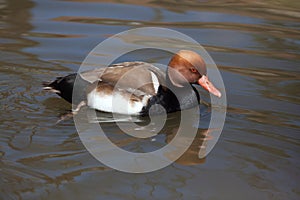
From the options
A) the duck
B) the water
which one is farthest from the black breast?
the water

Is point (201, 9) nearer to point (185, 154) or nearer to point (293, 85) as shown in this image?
point (293, 85)

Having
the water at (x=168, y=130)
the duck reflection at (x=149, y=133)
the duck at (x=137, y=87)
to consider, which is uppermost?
Result: the duck at (x=137, y=87)

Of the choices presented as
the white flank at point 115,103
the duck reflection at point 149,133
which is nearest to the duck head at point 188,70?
the duck reflection at point 149,133

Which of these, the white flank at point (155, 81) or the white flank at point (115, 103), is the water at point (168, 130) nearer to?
the white flank at point (115, 103)

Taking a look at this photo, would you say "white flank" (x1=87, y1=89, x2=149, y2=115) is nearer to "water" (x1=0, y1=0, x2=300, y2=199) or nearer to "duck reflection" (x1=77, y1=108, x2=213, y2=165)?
"duck reflection" (x1=77, y1=108, x2=213, y2=165)

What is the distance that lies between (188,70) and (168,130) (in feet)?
2.44

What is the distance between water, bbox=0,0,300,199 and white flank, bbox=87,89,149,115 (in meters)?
0.35

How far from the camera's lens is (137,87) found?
21.7 feet

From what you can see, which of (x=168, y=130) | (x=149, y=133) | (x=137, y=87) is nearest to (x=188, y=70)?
(x=137, y=87)

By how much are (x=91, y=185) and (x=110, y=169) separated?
34 centimetres

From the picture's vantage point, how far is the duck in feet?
21.7

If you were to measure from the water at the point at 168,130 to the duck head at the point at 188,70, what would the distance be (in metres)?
0.30

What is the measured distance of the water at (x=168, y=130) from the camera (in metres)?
5.29

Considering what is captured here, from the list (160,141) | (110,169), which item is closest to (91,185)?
(110,169)
